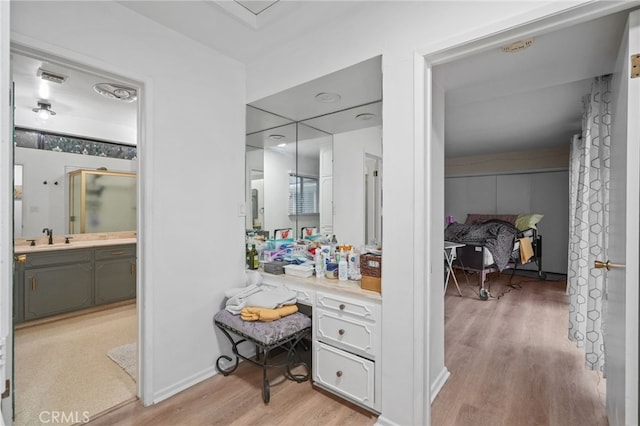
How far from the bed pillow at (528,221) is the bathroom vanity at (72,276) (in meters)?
6.31

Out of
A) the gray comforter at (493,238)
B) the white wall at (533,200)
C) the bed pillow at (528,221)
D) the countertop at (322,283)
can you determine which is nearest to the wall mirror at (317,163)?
the countertop at (322,283)

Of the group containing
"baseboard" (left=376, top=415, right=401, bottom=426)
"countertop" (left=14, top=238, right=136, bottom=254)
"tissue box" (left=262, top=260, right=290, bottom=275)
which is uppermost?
"countertop" (left=14, top=238, right=136, bottom=254)

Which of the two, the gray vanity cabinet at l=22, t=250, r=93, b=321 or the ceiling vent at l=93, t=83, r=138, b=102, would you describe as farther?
the gray vanity cabinet at l=22, t=250, r=93, b=321

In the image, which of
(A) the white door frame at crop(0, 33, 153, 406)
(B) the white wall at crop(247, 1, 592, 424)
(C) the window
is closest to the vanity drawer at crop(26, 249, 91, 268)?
(A) the white door frame at crop(0, 33, 153, 406)

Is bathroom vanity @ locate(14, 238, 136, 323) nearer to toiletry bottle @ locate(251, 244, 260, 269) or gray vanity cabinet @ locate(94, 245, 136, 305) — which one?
gray vanity cabinet @ locate(94, 245, 136, 305)

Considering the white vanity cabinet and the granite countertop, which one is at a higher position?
the granite countertop

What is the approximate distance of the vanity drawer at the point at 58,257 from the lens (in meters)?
3.20

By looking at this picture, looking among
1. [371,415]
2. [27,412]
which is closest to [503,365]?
[371,415]

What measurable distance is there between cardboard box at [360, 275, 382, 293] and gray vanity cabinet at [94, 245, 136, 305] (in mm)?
3449

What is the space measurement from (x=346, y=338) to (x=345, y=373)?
0.22 meters

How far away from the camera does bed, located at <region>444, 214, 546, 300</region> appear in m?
4.36

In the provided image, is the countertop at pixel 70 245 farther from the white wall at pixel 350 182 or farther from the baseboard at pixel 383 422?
the baseboard at pixel 383 422

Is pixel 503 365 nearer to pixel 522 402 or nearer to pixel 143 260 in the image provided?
pixel 522 402

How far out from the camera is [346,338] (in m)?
1.88
